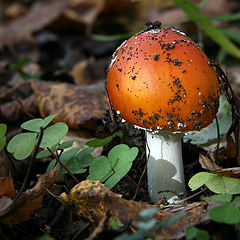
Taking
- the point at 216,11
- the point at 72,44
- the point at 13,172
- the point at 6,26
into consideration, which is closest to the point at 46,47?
the point at 72,44

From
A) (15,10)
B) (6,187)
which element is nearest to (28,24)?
(15,10)

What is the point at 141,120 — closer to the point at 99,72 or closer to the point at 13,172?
the point at 13,172

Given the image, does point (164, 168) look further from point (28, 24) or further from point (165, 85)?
point (28, 24)

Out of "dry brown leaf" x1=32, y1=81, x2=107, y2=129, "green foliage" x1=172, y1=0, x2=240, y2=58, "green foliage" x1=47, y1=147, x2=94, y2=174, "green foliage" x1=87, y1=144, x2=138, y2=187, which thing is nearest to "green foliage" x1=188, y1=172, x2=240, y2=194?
"green foliage" x1=87, y1=144, x2=138, y2=187

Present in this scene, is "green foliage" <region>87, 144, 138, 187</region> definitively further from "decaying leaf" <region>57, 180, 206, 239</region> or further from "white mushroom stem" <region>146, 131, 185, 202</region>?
"white mushroom stem" <region>146, 131, 185, 202</region>

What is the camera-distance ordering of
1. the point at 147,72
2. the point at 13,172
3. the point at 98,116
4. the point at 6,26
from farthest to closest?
the point at 6,26 < the point at 98,116 < the point at 13,172 < the point at 147,72

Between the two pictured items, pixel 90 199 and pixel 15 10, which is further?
pixel 15 10

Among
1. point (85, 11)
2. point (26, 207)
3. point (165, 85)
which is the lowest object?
point (26, 207)
